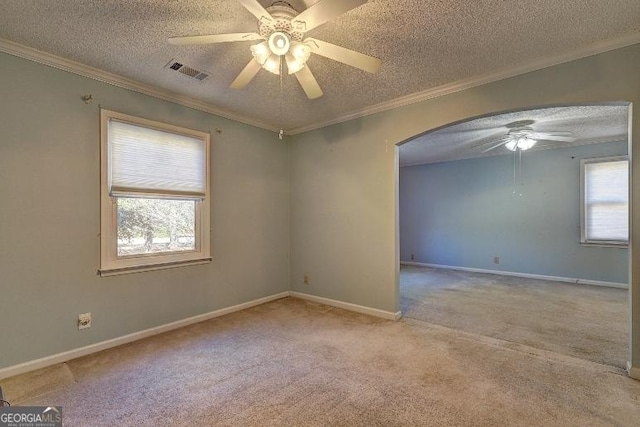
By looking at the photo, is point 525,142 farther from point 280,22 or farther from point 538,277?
point 280,22

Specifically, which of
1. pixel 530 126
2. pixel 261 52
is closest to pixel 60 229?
pixel 261 52

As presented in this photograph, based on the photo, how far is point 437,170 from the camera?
7.20 meters

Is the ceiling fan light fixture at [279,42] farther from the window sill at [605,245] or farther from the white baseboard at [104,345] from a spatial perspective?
the window sill at [605,245]

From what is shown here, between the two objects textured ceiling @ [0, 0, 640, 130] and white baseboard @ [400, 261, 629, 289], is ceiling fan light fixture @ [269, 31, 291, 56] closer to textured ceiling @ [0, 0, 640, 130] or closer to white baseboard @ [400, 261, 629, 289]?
textured ceiling @ [0, 0, 640, 130]

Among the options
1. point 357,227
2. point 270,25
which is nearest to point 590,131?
point 357,227

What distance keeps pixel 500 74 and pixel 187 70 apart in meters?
2.92

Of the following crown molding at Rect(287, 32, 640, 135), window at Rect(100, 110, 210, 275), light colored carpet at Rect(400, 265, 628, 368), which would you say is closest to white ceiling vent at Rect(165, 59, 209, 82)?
window at Rect(100, 110, 210, 275)

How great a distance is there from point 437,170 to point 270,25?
6295mm

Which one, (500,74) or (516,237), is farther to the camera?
(516,237)

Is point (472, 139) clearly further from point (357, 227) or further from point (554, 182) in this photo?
point (357, 227)

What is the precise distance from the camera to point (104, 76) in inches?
109

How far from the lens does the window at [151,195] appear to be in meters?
2.83

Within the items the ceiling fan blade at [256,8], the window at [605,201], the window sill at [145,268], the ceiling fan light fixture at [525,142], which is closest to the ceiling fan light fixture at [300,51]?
the ceiling fan blade at [256,8]

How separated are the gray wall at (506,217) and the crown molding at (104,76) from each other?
5.17 meters
